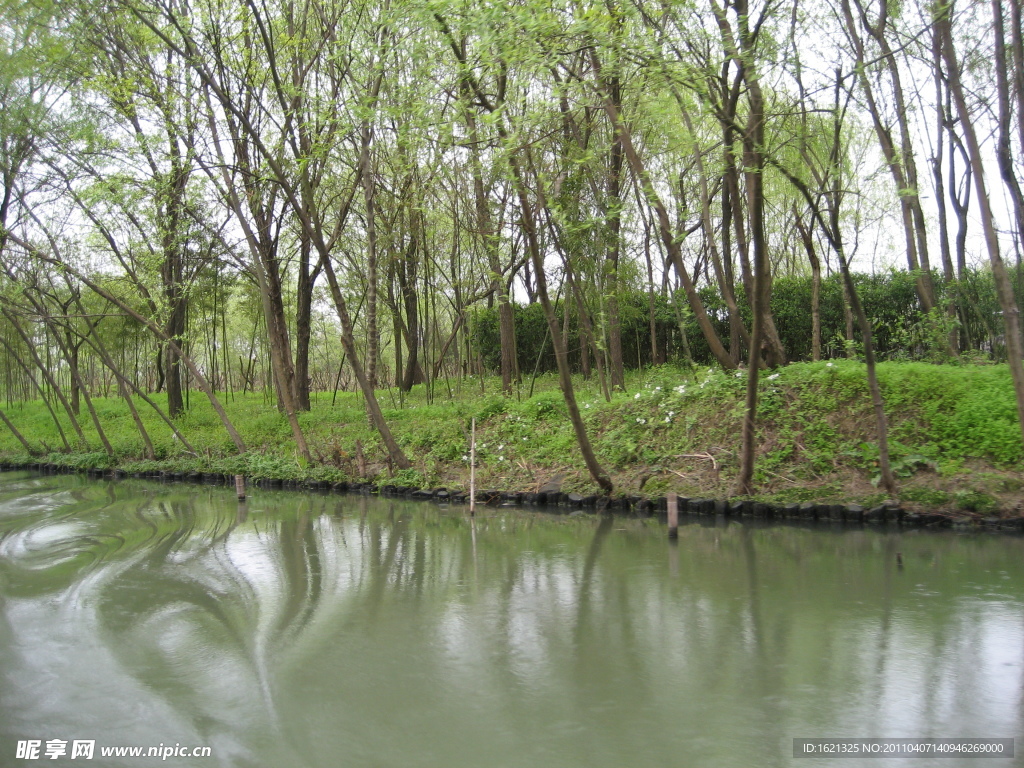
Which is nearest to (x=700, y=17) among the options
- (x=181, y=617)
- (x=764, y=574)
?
(x=764, y=574)

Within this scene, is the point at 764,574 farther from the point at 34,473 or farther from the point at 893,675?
the point at 34,473

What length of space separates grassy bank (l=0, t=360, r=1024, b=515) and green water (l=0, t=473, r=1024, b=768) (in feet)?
3.20

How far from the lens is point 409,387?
57.8ft

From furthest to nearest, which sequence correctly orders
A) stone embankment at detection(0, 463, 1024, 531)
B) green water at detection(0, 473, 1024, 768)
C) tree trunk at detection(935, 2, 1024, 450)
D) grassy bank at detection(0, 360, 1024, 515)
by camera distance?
grassy bank at detection(0, 360, 1024, 515) → stone embankment at detection(0, 463, 1024, 531) → tree trunk at detection(935, 2, 1024, 450) → green water at detection(0, 473, 1024, 768)

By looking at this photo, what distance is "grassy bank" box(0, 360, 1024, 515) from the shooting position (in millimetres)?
8555

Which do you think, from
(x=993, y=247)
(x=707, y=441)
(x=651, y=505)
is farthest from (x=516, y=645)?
(x=707, y=441)

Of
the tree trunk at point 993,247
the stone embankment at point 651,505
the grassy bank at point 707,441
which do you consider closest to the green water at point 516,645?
the stone embankment at point 651,505

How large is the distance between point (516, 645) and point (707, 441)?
592cm

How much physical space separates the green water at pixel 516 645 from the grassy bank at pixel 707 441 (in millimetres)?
977

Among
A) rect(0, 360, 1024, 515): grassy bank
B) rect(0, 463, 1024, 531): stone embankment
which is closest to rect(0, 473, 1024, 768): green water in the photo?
rect(0, 463, 1024, 531): stone embankment

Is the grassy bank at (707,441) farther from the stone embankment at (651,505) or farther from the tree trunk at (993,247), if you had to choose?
the tree trunk at (993,247)

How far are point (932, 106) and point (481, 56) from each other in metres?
7.45

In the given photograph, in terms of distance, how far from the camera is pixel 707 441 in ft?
33.8

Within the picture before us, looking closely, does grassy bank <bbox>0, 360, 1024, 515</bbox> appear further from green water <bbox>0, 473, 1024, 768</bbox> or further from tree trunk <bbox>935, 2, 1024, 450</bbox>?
tree trunk <bbox>935, 2, 1024, 450</bbox>
